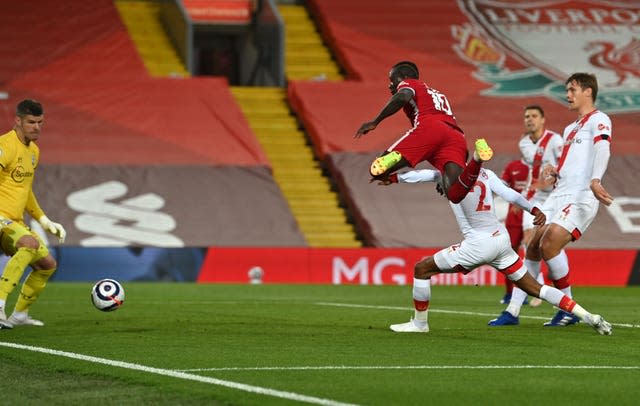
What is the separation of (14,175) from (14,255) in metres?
0.70

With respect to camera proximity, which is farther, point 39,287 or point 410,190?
point 410,190

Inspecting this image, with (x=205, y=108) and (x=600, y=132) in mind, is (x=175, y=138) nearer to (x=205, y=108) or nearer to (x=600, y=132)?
(x=205, y=108)

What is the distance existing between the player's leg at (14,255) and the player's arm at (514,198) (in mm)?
3959

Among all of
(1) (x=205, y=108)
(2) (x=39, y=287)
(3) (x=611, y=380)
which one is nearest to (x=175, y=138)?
(1) (x=205, y=108)

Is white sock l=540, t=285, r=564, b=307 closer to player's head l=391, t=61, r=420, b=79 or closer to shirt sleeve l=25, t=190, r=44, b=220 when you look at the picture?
player's head l=391, t=61, r=420, b=79

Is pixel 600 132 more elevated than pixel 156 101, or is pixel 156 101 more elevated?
pixel 600 132

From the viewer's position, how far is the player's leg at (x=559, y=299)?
10.6 metres

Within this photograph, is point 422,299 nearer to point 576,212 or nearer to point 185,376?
point 576,212

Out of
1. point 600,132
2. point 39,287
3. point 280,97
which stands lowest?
point 280,97

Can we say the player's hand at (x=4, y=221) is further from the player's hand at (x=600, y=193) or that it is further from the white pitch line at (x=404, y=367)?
the player's hand at (x=600, y=193)

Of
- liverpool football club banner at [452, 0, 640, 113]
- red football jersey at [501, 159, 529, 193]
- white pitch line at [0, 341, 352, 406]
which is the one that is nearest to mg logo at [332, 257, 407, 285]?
red football jersey at [501, 159, 529, 193]

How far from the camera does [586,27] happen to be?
32406mm

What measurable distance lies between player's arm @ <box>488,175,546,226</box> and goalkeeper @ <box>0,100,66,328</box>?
12.4 ft

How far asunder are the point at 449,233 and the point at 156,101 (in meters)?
6.93
